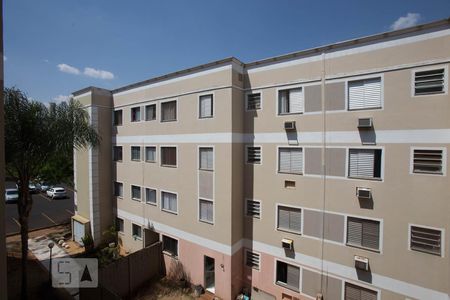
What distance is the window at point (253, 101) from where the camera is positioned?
11.1 metres

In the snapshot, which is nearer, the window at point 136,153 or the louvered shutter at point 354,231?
the louvered shutter at point 354,231

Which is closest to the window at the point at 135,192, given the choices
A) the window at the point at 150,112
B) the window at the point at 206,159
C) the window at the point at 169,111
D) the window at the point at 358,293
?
the window at the point at 150,112

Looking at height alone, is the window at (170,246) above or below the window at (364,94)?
below

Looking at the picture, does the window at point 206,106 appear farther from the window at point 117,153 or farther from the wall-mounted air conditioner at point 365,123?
the window at point 117,153

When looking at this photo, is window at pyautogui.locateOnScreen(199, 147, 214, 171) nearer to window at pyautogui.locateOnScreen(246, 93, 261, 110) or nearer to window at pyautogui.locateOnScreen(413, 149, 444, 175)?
window at pyautogui.locateOnScreen(246, 93, 261, 110)

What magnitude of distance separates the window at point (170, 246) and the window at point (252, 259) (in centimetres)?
430

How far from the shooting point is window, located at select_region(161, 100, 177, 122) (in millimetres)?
13062

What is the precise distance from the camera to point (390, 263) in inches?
330

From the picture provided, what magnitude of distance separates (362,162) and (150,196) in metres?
11.9

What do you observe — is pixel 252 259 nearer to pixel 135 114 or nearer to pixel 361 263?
pixel 361 263

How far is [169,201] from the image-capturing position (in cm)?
1352

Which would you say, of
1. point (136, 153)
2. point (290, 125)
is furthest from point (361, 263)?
point (136, 153)

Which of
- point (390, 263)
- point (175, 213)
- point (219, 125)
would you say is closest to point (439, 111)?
point (390, 263)

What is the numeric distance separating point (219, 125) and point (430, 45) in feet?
27.0
